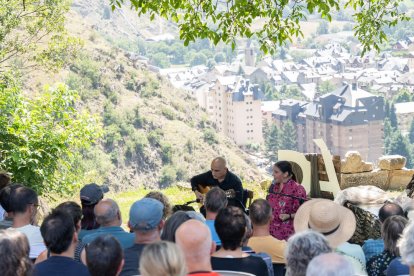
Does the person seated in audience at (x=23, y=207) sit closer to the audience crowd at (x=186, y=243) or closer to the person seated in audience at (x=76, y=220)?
the audience crowd at (x=186, y=243)

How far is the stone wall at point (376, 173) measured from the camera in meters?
14.6

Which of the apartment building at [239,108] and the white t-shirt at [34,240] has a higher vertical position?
the apartment building at [239,108]

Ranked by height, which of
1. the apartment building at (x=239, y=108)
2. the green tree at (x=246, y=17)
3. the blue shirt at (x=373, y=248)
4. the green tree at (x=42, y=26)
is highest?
the apartment building at (x=239, y=108)

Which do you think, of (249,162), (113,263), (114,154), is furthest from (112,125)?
(113,263)

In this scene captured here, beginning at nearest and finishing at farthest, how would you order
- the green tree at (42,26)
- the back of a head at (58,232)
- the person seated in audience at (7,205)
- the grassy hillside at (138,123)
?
the back of a head at (58,232)
the person seated in audience at (7,205)
the green tree at (42,26)
the grassy hillside at (138,123)

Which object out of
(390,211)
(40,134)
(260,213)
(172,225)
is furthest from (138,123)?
(172,225)

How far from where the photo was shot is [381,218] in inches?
224

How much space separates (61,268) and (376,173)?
1110 centimetres

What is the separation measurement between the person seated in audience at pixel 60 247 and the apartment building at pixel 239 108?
5291 inches

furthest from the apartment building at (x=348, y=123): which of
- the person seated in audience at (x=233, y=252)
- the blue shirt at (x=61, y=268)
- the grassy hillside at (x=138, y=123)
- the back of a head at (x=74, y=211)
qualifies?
the blue shirt at (x=61, y=268)

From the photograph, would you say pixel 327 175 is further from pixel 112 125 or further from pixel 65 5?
pixel 112 125

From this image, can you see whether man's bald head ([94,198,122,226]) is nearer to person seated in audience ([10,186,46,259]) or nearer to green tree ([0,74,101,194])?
person seated in audience ([10,186,46,259])

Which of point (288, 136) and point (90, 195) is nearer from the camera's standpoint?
point (90, 195)

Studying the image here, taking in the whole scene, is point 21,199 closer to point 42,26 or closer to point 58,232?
point 58,232
